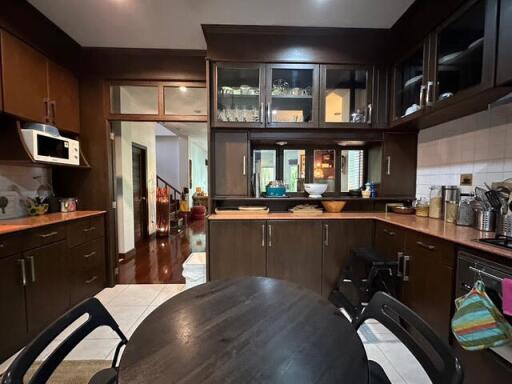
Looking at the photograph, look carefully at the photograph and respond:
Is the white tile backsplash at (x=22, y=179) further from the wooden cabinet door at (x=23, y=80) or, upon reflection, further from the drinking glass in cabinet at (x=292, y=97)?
the drinking glass in cabinet at (x=292, y=97)

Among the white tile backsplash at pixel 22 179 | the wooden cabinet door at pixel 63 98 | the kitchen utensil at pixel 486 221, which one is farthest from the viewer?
the wooden cabinet door at pixel 63 98

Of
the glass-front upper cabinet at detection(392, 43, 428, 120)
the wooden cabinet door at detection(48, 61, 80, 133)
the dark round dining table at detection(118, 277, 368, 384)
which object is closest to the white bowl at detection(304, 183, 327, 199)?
the glass-front upper cabinet at detection(392, 43, 428, 120)

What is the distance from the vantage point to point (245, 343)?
79 centimetres

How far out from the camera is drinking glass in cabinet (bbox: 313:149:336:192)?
3041mm

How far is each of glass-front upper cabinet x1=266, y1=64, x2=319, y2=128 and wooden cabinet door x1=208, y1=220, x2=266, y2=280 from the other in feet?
3.67

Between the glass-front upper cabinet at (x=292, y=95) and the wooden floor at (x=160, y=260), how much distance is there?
2331 mm

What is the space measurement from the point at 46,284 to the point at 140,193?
120 inches

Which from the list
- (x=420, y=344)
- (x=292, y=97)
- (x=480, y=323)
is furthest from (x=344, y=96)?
(x=420, y=344)

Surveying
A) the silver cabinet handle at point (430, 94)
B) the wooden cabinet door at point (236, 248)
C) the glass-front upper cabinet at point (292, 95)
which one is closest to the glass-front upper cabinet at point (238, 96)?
the glass-front upper cabinet at point (292, 95)

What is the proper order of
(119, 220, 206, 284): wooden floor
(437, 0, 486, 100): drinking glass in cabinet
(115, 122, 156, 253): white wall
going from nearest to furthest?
(437, 0, 486, 100): drinking glass in cabinet
(119, 220, 206, 284): wooden floor
(115, 122, 156, 253): white wall

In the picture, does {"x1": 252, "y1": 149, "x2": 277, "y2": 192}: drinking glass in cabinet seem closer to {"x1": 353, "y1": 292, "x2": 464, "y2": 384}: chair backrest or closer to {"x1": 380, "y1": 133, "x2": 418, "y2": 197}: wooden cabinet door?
{"x1": 380, "y1": 133, "x2": 418, "y2": 197}: wooden cabinet door

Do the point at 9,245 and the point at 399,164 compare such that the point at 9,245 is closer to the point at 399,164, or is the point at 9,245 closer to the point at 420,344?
the point at 420,344

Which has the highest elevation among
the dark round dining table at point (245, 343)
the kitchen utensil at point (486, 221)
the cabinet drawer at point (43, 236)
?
the kitchen utensil at point (486, 221)

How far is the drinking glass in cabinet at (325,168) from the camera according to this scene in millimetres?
3041
